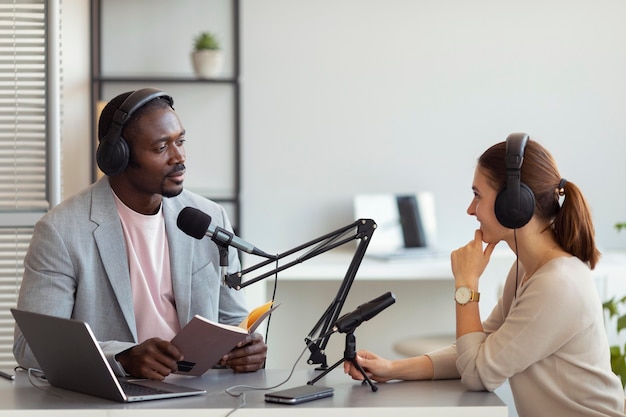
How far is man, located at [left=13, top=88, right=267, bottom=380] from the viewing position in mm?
2070

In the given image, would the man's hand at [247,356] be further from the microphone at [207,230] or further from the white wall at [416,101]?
the white wall at [416,101]

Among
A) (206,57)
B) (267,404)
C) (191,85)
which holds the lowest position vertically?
(267,404)

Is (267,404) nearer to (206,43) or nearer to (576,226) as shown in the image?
(576,226)

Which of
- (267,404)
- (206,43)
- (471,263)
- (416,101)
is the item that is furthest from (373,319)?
(267,404)

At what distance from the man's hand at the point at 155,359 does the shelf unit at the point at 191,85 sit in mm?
1969

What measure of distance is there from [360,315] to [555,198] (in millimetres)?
502

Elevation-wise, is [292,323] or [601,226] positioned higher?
[601,226]

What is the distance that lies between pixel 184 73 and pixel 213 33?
0.71 feet

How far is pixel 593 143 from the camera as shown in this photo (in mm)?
4039

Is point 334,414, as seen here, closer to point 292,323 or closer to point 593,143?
point 292,323

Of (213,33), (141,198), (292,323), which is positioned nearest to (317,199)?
(292,323)

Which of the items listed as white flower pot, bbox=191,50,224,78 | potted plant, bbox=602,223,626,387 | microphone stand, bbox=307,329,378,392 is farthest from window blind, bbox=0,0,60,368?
potted plant, bbox=602,223,626,387

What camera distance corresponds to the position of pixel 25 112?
131 inches

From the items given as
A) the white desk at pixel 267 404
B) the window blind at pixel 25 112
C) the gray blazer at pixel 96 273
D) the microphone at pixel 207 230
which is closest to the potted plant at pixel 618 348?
the white desk at pixel 267 404
